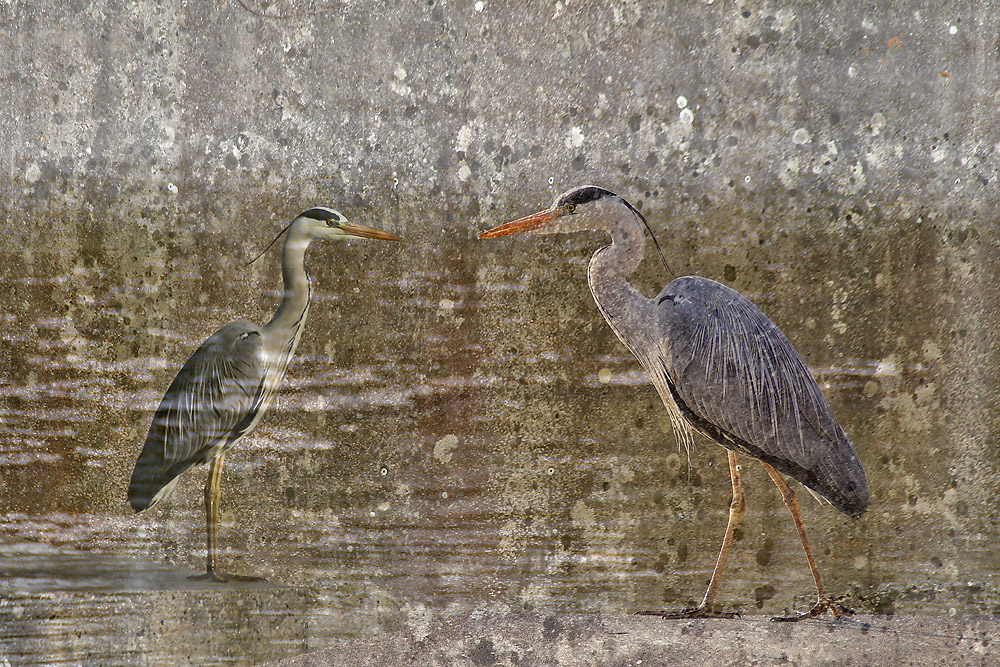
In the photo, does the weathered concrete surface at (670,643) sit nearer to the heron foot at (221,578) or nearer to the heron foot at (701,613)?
the heron foot at (701,613)

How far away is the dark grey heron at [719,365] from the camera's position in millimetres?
→ 1847

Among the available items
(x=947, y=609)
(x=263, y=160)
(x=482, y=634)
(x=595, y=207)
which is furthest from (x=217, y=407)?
(x=947, y=609)

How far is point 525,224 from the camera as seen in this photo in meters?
1.91

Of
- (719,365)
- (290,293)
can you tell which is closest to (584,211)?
(719,365)

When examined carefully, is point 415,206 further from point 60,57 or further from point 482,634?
point 482,634

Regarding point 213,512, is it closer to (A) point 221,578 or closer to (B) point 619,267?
Answer: (A) point 221,578

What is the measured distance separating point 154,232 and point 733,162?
6.00ft

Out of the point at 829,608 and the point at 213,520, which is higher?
the point at 213,520

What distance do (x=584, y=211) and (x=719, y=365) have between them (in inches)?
24.5

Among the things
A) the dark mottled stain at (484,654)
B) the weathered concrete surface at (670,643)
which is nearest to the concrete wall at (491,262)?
the weathered concrete surface at (670,643)

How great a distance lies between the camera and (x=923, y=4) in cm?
190

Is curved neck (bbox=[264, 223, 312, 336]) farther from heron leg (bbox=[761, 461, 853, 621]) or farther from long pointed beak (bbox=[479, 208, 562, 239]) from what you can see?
heron leg (bbox=[761, 461, 853, 621])

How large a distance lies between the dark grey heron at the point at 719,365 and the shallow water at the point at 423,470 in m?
0.06

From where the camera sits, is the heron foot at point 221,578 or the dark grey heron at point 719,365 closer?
the dark grey heron at point 719,365
